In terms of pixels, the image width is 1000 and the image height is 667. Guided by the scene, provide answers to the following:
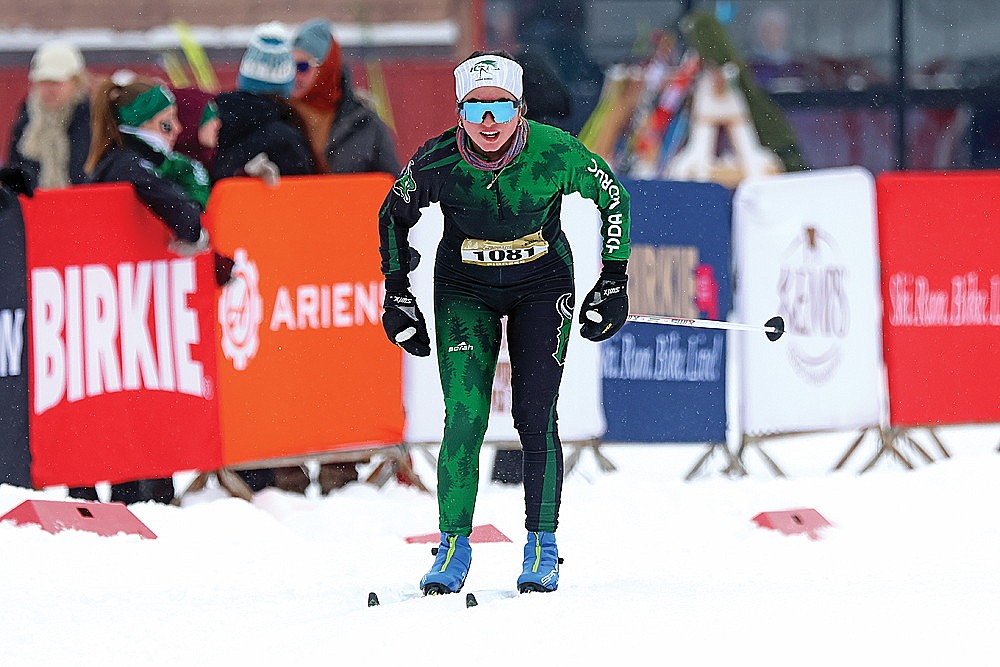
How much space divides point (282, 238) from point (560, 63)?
907cm

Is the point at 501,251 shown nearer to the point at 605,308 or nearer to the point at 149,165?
the point at 605,308

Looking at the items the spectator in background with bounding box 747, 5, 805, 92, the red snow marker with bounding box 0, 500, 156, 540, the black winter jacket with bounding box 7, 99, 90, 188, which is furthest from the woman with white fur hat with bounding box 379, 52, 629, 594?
the spectator in background with bounding box 747, 5, 805, 92

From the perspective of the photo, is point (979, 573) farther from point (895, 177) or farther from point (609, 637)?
point (895, 177)

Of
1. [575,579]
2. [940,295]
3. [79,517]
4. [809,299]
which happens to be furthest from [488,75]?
[940,295]

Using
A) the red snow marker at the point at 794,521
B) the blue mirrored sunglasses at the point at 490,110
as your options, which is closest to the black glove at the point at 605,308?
the blue mirrored sunglasses at the point at 490,110

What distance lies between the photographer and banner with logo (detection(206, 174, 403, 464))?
762 cm

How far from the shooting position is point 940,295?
916 centimetres

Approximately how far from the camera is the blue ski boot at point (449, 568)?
5.08 meters

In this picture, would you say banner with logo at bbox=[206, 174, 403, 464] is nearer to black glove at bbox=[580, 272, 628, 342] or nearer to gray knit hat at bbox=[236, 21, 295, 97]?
gray knit hat at bbox=[236, 21, 295, 97]

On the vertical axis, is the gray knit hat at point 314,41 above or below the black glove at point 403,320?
above

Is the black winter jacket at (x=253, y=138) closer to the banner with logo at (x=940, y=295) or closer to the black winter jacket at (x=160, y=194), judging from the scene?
the black winter jacket at (x=160, y=194)

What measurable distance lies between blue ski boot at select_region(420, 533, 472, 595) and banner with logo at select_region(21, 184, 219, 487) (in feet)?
7.64

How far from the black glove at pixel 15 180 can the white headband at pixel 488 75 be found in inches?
91.8

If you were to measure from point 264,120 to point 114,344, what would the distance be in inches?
63.2
